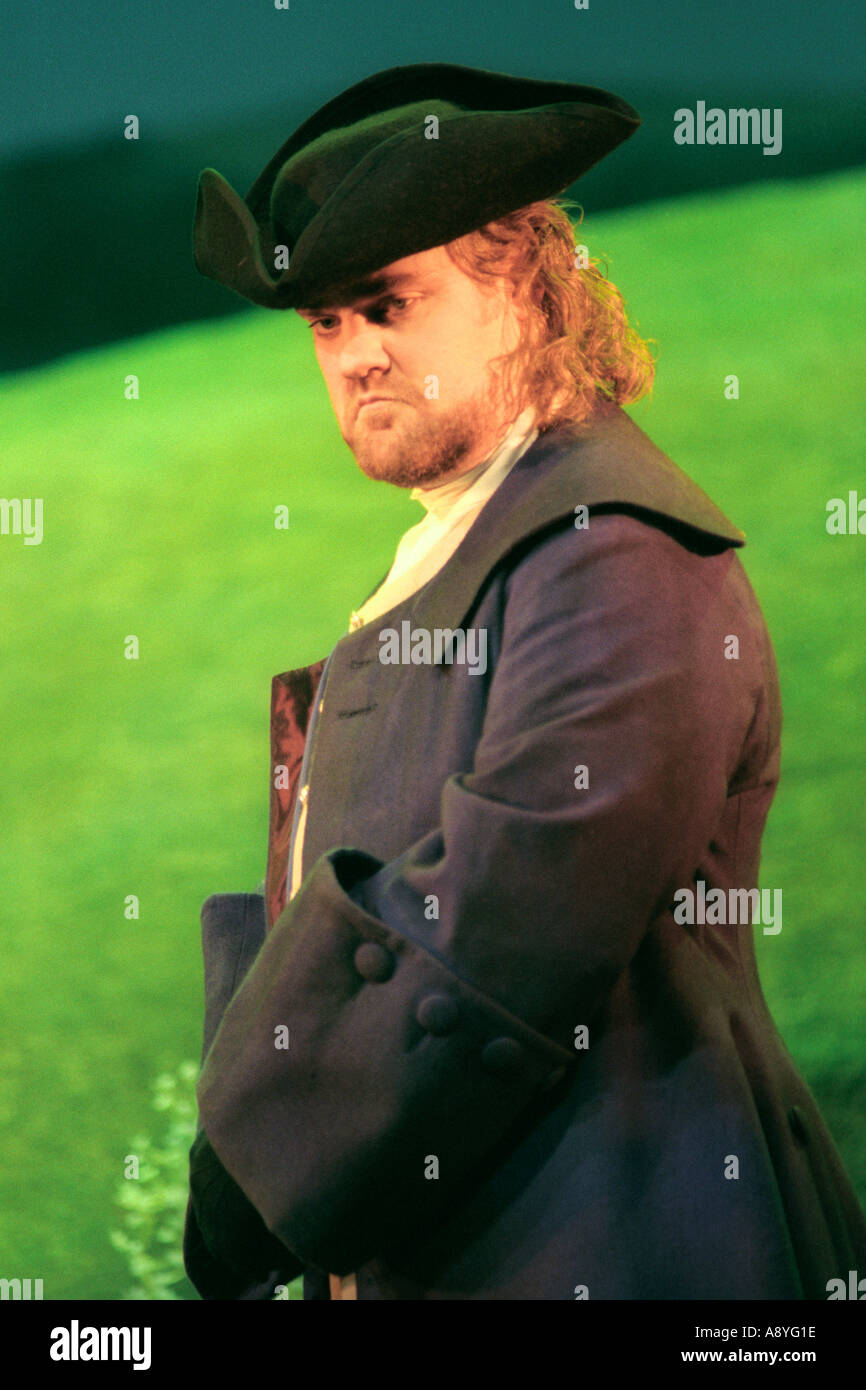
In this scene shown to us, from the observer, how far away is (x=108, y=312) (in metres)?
2.67

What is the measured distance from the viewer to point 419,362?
1919 millimetres

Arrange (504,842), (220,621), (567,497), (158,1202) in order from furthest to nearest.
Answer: (220,621), (158,1202), (567,497), (504,842)

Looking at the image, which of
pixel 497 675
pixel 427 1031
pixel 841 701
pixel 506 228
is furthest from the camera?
pixel 841 701

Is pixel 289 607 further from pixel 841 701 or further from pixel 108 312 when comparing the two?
pixel 841 701

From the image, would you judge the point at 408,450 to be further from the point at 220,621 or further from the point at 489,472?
the point at 220,621

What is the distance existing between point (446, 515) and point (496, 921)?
65cm

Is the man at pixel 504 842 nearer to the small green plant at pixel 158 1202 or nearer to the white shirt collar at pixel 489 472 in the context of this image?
the white shirt collar at pixel 489 472

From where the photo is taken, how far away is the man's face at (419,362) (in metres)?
1.92

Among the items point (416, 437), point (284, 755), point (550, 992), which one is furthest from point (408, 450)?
point (550, 992)

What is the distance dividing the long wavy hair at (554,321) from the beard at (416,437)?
6 centimetres

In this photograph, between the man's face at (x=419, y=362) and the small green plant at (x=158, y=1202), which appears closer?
the man's face at (x=419, y=362)

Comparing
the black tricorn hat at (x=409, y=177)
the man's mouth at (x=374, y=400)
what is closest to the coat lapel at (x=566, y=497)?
the man's mouth at (x=374, y=400)

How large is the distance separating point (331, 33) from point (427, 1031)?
5.74 feet
